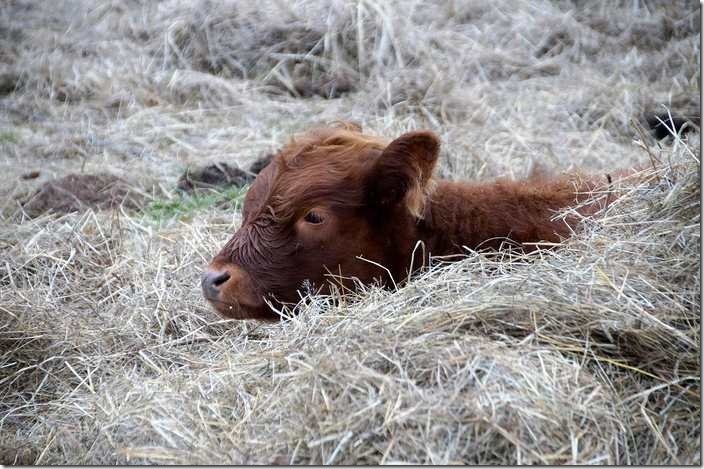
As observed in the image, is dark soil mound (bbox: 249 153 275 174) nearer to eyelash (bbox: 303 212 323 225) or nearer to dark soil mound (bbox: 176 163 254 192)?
dark soil mound (bbox: 176 163 254 192)

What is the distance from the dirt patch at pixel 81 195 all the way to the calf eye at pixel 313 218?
11.0 ft

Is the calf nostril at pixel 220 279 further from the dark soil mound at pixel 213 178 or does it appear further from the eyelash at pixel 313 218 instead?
the dark soil mound at pixel 213 178

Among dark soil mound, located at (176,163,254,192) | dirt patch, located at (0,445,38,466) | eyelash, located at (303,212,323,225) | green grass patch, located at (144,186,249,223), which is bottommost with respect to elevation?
dark soil mound, located at (176,163,254,192)

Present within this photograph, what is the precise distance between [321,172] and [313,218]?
266 millimetres

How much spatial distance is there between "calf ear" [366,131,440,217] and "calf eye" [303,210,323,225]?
28 centimetres

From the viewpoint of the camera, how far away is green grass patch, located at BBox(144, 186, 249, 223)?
7562mm

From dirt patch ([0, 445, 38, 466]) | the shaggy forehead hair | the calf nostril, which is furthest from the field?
the shaggy forehead hair

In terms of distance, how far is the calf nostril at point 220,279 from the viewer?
4762 millimetres

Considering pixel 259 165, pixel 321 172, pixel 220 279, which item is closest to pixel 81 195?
pixel 259 165

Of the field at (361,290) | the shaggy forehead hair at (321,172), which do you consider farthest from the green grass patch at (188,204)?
the shaggy forehead hair at (321,172)

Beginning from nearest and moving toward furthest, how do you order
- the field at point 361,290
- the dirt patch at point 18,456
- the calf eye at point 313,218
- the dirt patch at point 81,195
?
the field at point 361,290
the dirt patch at point 18,456
the calf eye at point 313,218
the dirt patch at point 81,195

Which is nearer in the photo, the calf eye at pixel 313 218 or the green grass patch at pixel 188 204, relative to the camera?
the calf eye at pixel 313 218

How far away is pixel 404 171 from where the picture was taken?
4.70m

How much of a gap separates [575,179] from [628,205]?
71 cm
